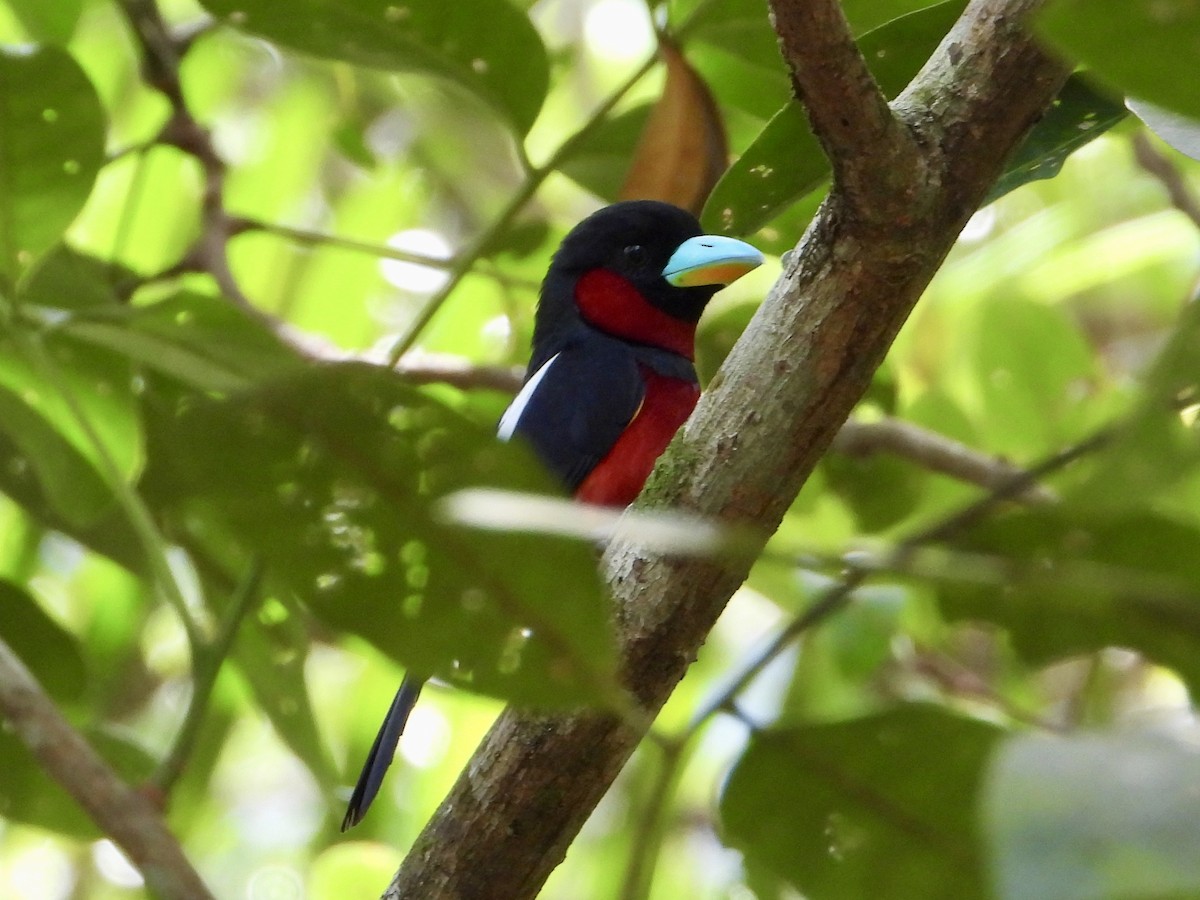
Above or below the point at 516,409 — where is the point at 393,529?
below

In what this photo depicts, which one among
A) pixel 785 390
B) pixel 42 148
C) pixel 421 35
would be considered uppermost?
pixel 421 35

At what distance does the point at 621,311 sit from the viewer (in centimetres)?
271

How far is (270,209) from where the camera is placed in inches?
105

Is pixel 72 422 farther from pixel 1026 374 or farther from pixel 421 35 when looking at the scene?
pixel 1026 374

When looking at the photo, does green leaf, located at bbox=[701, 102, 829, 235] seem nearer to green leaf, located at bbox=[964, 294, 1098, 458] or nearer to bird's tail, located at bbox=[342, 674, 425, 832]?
bird's tail, located at bbox=[342, 674, 425, 832]

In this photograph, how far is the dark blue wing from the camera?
232 centimetres

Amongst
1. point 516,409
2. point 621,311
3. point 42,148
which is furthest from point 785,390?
point 621,311

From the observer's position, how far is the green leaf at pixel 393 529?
64cm

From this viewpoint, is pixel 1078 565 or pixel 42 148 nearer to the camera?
pixel 1078 565

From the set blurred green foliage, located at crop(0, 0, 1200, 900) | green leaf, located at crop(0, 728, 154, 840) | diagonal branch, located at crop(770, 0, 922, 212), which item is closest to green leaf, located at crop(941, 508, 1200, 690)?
blurred green foliage, located at crop(0, 0, 1200, 900)

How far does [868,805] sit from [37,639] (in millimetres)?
996

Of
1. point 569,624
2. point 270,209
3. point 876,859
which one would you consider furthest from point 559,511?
point 270,209

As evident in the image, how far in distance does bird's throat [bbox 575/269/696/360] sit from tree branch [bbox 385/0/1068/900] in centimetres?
157

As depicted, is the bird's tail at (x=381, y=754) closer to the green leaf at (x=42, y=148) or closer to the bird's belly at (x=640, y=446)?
the bird's belly at (x=640, y=446)
